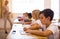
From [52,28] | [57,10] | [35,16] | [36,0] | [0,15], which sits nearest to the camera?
[52,28]

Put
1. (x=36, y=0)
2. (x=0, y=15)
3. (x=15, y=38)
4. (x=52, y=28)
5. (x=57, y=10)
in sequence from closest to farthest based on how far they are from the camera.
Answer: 1. (x=15, y=38)
2. (x=52, y=28)
3. (x=57, y=10)
4. (x=36, y=0)
5. (x=0, y=15)

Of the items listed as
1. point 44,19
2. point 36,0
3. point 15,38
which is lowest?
point 15,38

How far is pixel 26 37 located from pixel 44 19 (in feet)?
1.23

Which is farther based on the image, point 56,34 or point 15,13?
point 15,13

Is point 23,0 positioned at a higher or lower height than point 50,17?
higher

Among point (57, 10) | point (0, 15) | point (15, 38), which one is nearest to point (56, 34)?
point (15, 38)

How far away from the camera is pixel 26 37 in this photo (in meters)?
1.93

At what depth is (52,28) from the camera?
200cm

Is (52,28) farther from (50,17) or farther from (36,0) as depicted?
(36,0)

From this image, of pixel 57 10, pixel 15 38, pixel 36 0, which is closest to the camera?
pixel 15 38

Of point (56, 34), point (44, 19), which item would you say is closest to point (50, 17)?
point (44, 19)

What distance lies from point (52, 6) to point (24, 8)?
150 centimetres

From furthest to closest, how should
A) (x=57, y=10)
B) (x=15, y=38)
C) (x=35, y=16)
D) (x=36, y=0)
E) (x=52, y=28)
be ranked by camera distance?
(x=36, y=0) → (x=57, y=10) → (x=35, y=16) → (x=52, y=28) → (x=15, y=38)

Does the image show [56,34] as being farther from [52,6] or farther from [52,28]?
[52,6]
